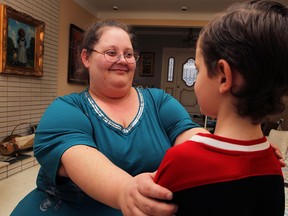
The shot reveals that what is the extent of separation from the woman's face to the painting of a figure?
184cm

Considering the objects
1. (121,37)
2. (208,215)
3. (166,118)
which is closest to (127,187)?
(208,215)

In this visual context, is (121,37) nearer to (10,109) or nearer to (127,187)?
(127,187)

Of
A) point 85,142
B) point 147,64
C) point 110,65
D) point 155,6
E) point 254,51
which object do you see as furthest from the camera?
point 147,64

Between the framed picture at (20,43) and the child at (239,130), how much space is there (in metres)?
2.35

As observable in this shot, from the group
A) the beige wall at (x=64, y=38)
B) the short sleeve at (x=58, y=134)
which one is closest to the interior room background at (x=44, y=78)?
the beige wall at (x=64, y=38)

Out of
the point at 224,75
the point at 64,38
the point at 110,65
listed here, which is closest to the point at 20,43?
the point at 64,38

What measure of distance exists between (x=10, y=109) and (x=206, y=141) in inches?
98.6

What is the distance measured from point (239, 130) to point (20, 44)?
2610 mm

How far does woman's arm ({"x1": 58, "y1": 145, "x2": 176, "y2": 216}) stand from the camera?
458 mm

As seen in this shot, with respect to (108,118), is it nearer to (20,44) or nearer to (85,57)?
(85,57)

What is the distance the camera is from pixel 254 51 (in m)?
0.45

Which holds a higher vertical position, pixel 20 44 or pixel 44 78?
pixel 20 44

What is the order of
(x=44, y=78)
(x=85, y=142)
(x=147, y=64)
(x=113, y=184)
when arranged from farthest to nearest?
(x=147, y=64) < (x=44, y=78) < (x=85, y=142) < (x=113, y=184)

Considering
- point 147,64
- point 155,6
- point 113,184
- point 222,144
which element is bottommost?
point 113,184
